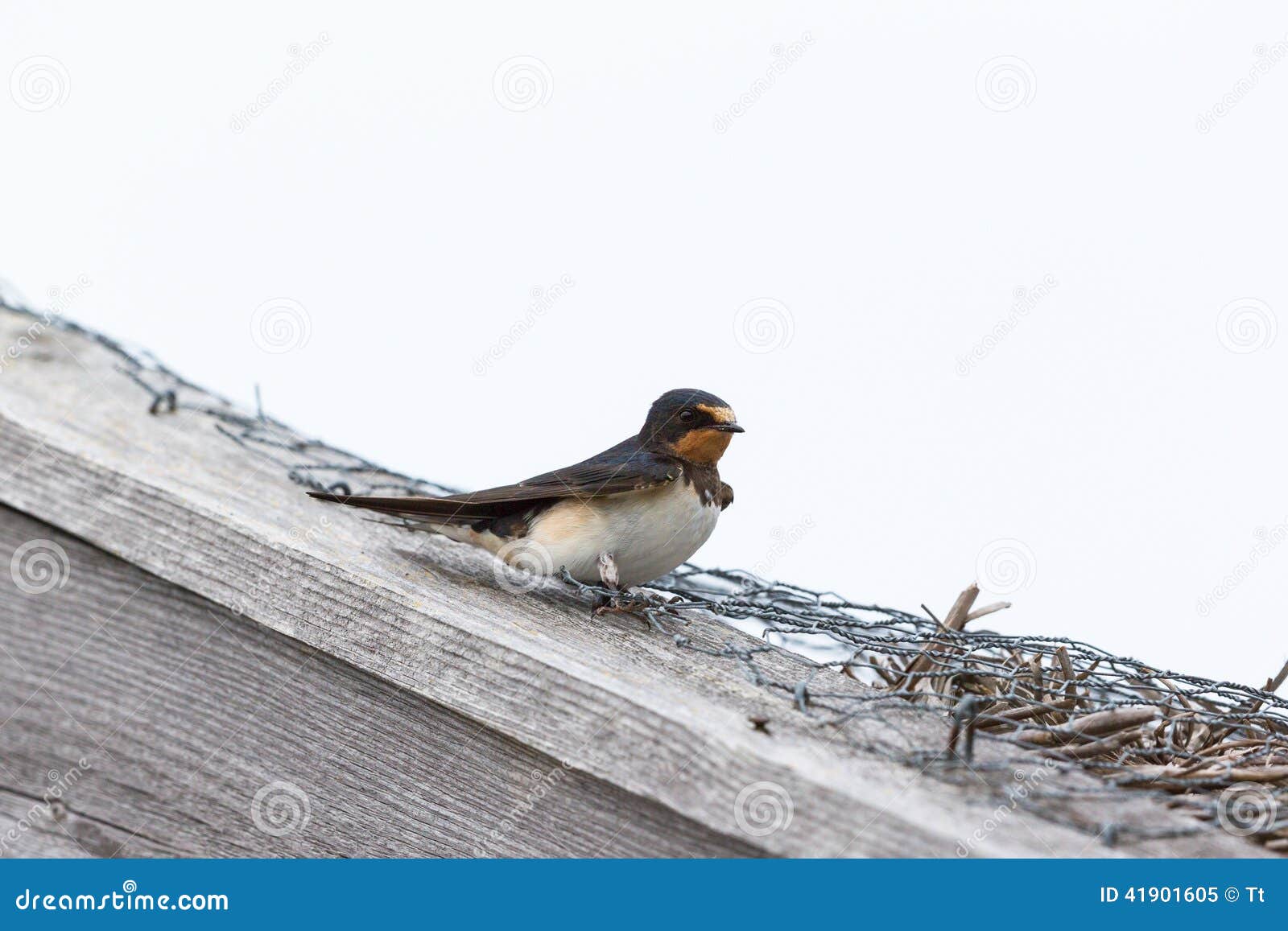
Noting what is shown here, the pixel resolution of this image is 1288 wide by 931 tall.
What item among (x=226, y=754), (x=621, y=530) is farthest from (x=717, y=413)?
(x=226, y=754)

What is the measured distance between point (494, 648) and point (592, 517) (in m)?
0.80

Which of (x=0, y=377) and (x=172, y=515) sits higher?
(x=0, y=377)

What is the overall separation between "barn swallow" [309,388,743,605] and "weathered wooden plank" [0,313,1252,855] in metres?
0.09

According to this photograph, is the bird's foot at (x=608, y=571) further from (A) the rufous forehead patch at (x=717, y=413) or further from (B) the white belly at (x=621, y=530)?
(A) the rufous forehead patch at (x=717, y=413)

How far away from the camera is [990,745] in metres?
1.95

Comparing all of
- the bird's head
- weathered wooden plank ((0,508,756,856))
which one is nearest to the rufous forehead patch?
the bird's head

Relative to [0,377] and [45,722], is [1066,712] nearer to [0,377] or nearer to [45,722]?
[45,722]

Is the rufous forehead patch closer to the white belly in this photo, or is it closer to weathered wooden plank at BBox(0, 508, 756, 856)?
the white belly

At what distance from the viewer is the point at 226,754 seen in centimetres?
246

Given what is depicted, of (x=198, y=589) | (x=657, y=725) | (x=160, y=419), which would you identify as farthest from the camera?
(x=160, y=419)

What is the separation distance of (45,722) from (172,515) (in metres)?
0.54

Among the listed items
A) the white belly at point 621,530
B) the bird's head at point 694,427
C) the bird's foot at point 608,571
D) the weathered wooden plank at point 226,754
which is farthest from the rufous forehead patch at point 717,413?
the weathered wooden plank at point 226,754

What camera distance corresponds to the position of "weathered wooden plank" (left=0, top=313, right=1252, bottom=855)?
1647 millimetres
